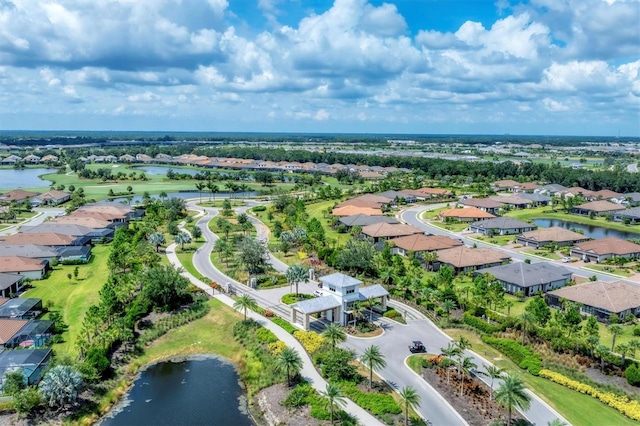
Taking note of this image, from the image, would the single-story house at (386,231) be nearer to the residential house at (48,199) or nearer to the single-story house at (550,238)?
the single-story house at (550,238)

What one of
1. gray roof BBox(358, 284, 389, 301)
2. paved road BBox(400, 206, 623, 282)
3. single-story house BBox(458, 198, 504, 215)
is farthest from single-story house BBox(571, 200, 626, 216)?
gray roof BBox(358, 284, 389, 301)

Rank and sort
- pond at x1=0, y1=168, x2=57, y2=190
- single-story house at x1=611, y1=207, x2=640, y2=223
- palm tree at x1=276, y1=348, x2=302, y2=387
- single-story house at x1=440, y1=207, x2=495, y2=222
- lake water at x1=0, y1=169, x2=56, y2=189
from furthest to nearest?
lake water at x1=0, y1=169, x2=56, y2=189 < pond at x1=0, y1=168, x2=57, y2=190 < single-story house at x1=611, y1=207, x2=640, y2=223 < single-story house at x1=440, y1=207, x2=495, y2=222 < palm tree at x1=276, y1=348, x2=302, y2=387

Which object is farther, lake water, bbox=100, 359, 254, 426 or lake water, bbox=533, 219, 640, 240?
lake water, bbox=533, 219, 640, 240

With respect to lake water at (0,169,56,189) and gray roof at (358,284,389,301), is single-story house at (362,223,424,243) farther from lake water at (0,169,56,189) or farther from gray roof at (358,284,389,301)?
lake water at (0,169,56,189)

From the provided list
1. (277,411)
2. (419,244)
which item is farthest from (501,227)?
(277,411)

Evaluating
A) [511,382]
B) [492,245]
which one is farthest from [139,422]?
[492,245]

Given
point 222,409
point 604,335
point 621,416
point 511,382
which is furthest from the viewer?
point 604,335

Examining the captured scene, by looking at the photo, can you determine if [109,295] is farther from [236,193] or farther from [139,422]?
[236,193]
